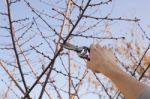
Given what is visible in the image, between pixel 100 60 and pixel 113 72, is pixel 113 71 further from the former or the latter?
pixel 100 60

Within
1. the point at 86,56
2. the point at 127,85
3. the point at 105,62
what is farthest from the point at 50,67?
the point at 127,85

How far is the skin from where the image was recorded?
4.82 feet

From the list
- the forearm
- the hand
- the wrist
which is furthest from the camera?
the hand

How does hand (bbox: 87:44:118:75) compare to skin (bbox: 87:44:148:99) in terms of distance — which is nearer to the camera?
skin (bbox: 87:44:148:99)

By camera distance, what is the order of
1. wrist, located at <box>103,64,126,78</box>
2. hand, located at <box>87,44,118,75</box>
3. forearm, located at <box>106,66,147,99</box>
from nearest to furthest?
forearm, located at <box>106,66,147,99</box>, wrist, located at <box>103,64,126,78</box>, hand, located at <box>87,44,118,75</box>

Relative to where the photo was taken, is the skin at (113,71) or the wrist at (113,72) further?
the wrist at (113,72)

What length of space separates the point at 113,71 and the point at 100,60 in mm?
155

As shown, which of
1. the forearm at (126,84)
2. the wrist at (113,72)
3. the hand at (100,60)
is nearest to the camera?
the forearm at (126,84)

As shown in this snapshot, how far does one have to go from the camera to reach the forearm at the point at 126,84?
145 cm

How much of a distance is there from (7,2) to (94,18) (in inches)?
37.1

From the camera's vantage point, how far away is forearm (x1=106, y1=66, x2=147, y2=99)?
4.76 ft

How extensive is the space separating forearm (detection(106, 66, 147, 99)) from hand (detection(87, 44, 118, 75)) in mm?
69

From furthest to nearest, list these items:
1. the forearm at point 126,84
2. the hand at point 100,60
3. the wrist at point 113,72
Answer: the hand at point 100,60 → the wrist at point 113,72 → the forearm at point 126,84

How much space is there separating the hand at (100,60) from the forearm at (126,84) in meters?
0.07
